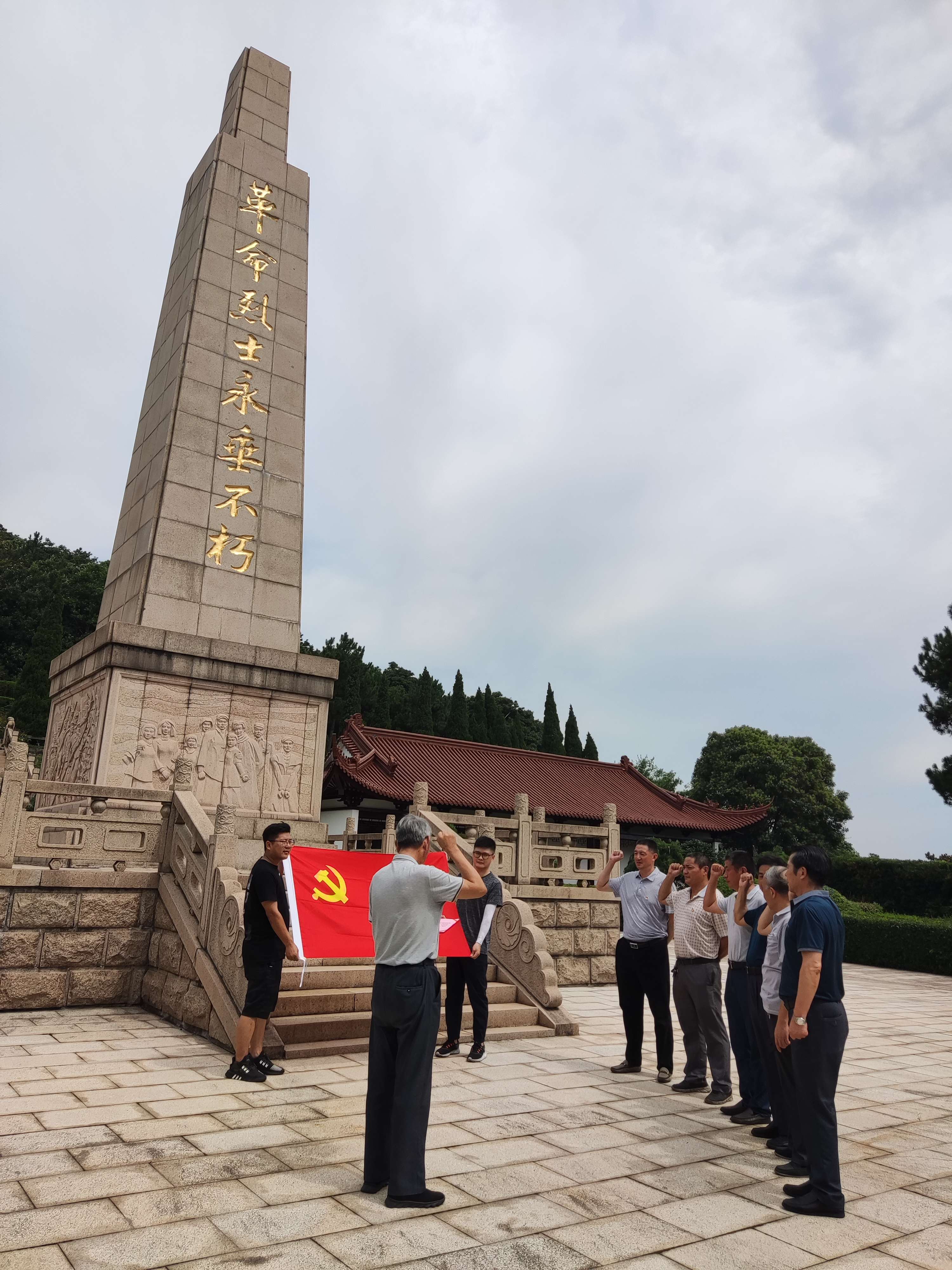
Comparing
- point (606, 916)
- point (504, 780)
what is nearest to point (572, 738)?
point (504, 780)

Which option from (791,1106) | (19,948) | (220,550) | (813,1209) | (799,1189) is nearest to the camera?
(813,1209)

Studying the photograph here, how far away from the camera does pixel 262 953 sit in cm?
542

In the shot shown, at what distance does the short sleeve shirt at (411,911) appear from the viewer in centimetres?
363

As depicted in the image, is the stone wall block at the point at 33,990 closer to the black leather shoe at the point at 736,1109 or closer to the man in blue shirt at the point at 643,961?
the man in blue shirt at the point at 643,961

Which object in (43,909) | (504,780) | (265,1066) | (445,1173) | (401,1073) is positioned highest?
(504,780)

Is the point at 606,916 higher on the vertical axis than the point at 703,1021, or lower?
higher

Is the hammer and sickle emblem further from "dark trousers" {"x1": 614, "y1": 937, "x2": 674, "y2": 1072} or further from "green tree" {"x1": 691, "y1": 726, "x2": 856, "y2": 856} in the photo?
"green tree" {"x1": 691, "y1": 726, "x2": 856, "y2": 856}

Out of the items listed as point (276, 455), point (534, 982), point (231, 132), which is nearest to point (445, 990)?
point (534, 982)

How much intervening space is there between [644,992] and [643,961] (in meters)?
0.26

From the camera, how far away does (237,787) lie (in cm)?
1057

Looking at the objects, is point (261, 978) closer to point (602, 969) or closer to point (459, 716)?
point (602, 969)

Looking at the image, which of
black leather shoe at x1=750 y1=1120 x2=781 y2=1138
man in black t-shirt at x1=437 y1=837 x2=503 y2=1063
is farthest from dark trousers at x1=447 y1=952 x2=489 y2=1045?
black leather shoe at x1=750 y1=1120 x2=781 y2=1138

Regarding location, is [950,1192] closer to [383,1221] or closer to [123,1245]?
[383,1221]

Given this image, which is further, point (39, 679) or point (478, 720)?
point (478, 720)
